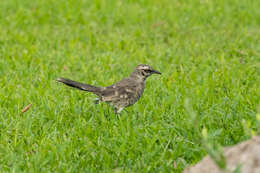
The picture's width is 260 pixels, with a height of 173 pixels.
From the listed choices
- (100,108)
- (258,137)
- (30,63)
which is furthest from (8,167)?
(30,63)

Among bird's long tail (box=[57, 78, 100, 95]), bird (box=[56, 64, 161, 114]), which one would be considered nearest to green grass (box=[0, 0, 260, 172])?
bird (box=[56, 64, 161, 114])

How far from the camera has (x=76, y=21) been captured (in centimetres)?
1148

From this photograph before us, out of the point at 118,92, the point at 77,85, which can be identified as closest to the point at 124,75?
the point at 118,92

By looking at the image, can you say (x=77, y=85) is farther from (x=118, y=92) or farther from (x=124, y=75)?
(x=124, y=75)

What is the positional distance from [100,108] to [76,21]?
5739 mm

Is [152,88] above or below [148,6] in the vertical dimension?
below

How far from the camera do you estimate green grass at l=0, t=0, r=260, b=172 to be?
16.0 ft

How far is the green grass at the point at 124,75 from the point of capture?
488 centimetres

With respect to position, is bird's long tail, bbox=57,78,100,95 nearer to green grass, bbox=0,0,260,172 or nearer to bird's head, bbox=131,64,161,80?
green grass, bbox=0,0,260,172

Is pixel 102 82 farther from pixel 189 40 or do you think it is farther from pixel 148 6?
pixel 148 6

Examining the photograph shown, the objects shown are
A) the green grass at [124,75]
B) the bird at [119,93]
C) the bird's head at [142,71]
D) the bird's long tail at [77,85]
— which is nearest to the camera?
the green grass at [124,75]

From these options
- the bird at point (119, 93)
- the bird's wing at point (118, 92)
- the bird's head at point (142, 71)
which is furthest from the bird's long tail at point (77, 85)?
the bird's head at point (142, 71)

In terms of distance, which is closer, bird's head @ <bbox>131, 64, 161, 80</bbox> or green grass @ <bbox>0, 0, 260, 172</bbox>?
green grass @ <bbox>0, 0, 260, 172</bbox>

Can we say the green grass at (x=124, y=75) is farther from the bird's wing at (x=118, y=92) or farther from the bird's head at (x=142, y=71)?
the bird's head at (x=142, y=71)
